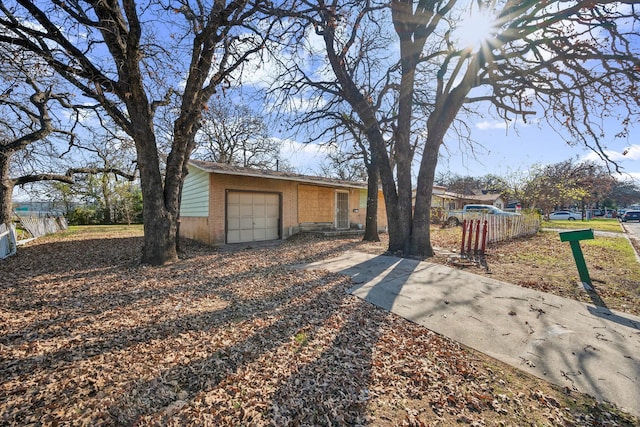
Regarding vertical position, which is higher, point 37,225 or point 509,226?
point 509,226

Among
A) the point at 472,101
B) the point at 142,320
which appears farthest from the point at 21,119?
the point at 472,101

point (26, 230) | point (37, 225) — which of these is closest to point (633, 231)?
point (26, 230)

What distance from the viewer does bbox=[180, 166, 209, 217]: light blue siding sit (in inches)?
395

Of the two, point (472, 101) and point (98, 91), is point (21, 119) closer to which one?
point (98, 91)

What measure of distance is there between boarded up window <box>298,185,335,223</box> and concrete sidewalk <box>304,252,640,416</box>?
281 inches

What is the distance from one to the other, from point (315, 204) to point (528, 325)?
1005cm

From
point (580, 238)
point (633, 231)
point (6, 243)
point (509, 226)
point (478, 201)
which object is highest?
point (478, 201)

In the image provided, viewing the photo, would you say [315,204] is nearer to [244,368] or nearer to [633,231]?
[244,368]

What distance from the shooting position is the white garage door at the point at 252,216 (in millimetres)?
10438

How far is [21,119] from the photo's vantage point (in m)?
10.2

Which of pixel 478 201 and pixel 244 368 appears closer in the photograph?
pixel 244 368

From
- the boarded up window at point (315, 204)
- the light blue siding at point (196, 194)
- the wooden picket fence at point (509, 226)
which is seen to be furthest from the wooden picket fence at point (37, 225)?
the wooden picket fence at point (509, 226)

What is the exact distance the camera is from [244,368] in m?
2.45

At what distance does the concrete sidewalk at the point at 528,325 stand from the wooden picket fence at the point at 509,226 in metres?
5.38
